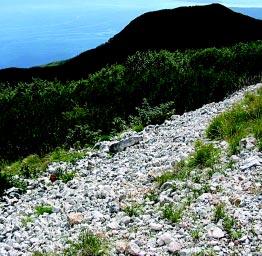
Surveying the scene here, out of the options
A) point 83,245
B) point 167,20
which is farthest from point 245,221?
point 167,20

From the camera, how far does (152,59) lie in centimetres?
3628

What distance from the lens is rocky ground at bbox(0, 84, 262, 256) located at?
9109 mm

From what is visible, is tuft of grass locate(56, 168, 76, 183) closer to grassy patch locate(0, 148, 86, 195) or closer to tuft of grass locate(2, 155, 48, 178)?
grassy patch locate(0, 148, 86, 195)

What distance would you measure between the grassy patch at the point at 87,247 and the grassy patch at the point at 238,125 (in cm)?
494

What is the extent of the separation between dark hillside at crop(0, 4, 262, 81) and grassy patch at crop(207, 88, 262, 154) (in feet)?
125

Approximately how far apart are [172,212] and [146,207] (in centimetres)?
87

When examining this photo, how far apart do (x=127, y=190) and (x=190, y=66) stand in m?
21.1

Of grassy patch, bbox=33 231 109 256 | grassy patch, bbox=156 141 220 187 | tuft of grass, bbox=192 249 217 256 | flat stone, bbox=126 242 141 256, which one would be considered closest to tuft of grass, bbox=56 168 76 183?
grassy patch, bbox=156 141 220 187

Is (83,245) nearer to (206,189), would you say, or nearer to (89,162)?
(206,189)

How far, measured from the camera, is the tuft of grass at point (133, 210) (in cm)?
1066

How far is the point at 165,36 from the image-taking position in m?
63.8

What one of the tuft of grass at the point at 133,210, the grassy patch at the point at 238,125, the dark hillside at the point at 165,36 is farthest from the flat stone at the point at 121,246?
the dark hillside at the point at 165,36

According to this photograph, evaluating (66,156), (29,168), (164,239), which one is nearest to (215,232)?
(164,239)

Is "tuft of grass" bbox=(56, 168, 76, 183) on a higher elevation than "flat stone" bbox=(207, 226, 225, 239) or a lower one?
lower
